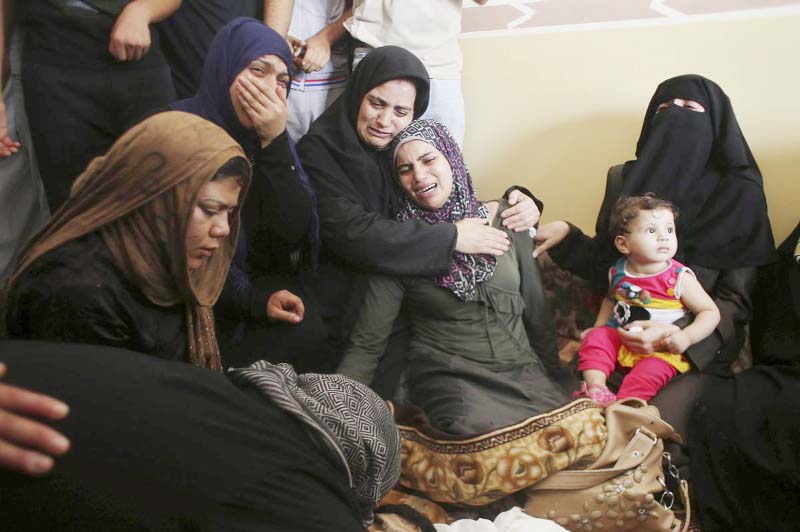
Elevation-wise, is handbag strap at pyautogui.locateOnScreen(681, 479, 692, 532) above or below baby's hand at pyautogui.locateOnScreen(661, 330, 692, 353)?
below

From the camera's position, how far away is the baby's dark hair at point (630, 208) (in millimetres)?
1442

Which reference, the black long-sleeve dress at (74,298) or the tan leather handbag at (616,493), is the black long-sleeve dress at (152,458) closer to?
the black long-sleeve dress at (74,298)

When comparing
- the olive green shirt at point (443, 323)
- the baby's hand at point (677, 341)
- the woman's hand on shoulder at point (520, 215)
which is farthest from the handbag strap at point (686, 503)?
the woman's hand on shoulder at point (520, 215)

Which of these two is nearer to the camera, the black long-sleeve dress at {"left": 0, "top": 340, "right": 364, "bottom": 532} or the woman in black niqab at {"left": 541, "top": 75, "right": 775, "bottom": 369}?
the black long-sleeve dress at {"left": 0, "top": 340, "right": 364, "bottom": 532}

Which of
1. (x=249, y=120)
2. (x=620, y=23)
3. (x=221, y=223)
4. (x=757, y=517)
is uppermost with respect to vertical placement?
(x=620, y=23)

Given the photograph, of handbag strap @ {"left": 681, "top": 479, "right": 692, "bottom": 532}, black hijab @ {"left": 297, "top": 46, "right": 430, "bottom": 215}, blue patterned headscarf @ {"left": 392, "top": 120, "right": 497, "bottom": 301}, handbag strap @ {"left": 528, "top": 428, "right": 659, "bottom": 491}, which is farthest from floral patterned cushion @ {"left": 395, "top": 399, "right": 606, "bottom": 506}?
black hijab @ {"left": 297, "top": 46, "right": 430, "bottom": 215}

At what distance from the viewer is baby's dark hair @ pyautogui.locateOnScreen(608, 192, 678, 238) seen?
1442 mm

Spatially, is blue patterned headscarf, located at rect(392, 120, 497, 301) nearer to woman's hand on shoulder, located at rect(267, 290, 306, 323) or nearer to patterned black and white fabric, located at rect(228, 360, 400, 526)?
woman's hand on shoulder, located at rect(267, 290, 306, 323)

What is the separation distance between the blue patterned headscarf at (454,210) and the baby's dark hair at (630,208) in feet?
0.96

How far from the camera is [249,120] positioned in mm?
1228

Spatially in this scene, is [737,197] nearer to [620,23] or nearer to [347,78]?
[620,23]

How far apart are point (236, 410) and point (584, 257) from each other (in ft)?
3.63

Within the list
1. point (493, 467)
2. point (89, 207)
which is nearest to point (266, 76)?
point (89, 207)

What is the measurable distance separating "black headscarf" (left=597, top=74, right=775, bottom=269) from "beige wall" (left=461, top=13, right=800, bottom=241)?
0.20m
